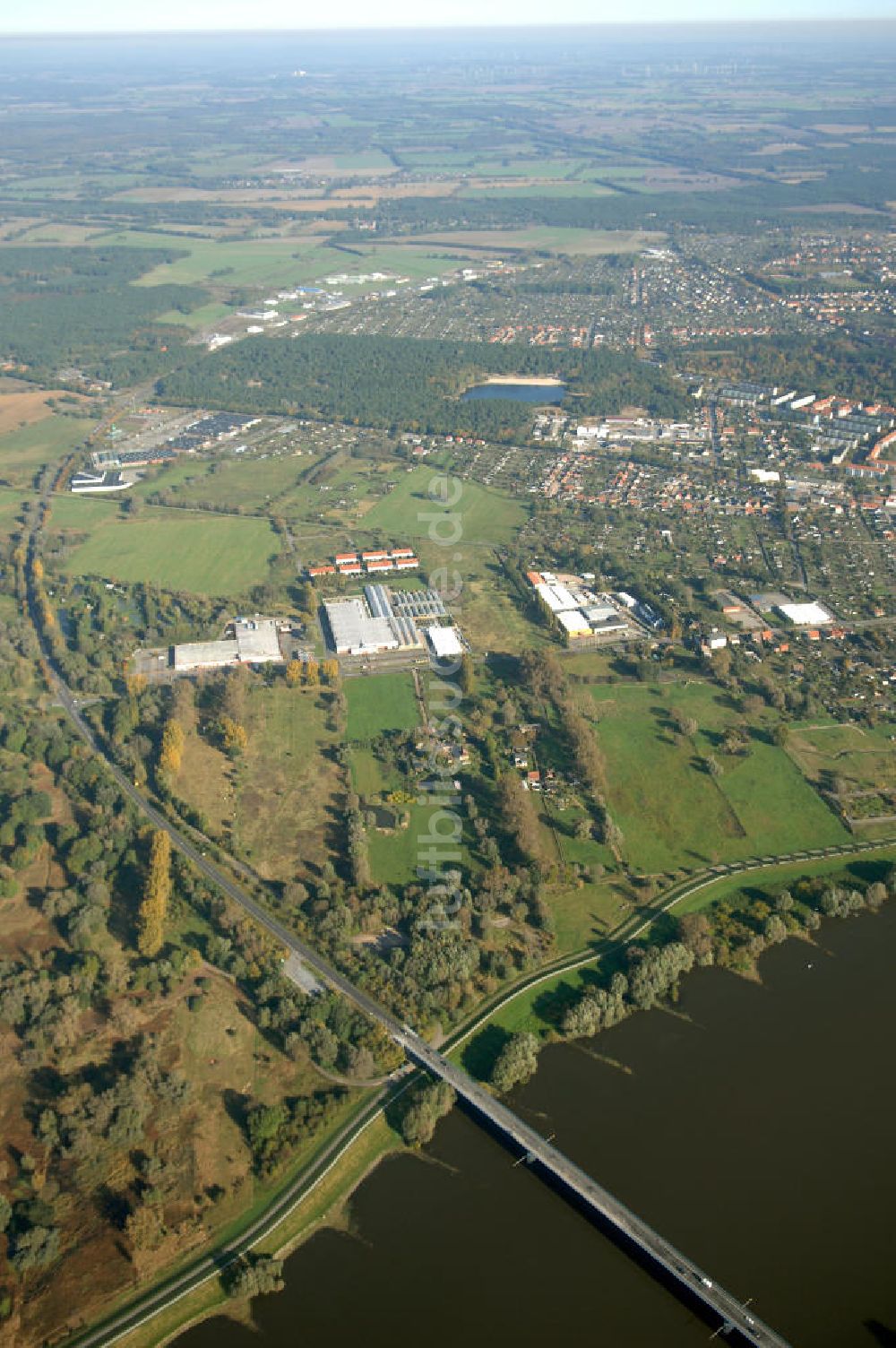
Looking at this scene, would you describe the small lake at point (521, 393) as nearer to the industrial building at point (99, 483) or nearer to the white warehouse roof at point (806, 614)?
the industrial building at point (99, 483)

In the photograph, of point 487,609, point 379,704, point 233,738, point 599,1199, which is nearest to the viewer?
point 599,1199

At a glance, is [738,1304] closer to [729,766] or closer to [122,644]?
[729,766]

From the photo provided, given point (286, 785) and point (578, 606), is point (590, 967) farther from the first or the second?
point (578, 606)

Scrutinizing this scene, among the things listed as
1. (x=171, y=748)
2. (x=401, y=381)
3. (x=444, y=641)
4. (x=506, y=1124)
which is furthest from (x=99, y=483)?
(x=506, y=1124)

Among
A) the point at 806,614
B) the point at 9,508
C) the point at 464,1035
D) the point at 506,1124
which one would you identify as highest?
the point at 9,508

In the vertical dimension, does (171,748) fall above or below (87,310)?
below

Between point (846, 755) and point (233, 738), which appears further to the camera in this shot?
point (233, 738)

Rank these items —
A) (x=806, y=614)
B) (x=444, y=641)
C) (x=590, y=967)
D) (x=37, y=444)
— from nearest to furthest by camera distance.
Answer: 1. (x=590, y=967)
2. (x=444, y=641)
3. (x=806, y=614)
4. (x=37, y=444)
